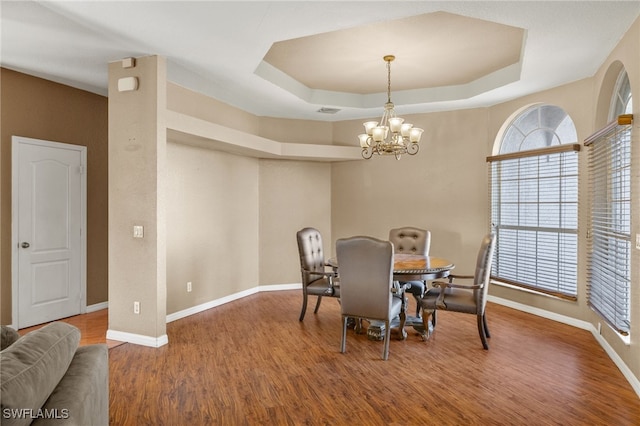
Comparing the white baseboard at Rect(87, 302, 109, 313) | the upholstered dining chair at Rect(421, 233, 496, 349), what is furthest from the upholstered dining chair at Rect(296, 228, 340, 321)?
the white baseboard at Rect(87, 302, 109, 313)

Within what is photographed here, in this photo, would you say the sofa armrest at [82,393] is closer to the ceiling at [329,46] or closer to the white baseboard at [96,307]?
the ceiling at [329,46]

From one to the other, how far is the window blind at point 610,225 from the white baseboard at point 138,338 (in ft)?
12.7

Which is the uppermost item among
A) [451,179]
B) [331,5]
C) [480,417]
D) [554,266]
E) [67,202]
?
[331,5]

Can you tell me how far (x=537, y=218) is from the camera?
4.83 m

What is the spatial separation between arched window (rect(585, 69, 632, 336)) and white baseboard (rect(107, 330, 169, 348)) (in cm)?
386

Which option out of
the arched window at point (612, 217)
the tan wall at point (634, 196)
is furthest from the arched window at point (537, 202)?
the tan wall at point (634, 196)

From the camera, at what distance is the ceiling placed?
2.78 meters

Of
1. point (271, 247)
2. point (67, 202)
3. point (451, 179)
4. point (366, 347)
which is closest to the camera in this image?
point (366, 347)

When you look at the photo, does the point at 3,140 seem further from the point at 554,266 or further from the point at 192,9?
the point at 554,266

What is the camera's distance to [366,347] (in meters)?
3.64

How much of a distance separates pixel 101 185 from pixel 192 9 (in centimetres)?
308

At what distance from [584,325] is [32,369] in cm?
474

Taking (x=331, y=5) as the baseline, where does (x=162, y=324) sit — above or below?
below

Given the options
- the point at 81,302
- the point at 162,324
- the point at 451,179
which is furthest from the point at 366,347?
the point at 81,302
